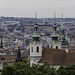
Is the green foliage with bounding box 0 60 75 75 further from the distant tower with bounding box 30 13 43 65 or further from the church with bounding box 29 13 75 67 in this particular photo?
the distant tower with bounding box 30 13 43 65

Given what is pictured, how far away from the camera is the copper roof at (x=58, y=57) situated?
4706 centimetres

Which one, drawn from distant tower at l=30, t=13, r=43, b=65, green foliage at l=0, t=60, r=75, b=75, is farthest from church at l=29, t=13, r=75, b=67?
green foliage at l=0, t=60, r=75, b=75

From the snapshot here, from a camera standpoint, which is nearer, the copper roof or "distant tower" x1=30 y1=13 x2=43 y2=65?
the copper roof

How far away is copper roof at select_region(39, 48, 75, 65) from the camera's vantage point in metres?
47.1

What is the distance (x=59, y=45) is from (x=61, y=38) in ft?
11.4

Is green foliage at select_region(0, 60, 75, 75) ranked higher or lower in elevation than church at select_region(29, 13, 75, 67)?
lower

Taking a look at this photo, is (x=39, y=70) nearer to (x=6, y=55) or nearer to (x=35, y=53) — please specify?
(x=35, y=53)

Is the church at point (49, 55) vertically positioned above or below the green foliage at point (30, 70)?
above

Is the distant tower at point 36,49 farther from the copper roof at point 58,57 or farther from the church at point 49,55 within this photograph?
the copper roof at point 58,57

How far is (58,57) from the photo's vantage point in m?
47.5

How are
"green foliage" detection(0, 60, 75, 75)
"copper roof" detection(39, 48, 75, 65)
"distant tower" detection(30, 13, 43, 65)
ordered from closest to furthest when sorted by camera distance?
"green foliage" detection(0, 60, 75, 75) < "copper roof" detection(39, 48, 75, 65) < "distant tower" detection(30, 13, 43, 65)

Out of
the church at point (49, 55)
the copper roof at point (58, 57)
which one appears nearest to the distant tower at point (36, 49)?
the church at point (49, 55)

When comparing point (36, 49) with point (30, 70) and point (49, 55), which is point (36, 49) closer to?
point (49, 55)

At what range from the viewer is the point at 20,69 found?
36688 mm
